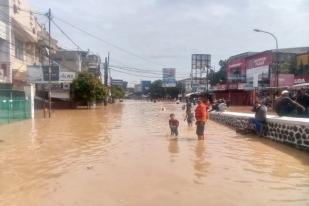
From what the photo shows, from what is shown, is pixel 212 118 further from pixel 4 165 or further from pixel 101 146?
pixel 4 165

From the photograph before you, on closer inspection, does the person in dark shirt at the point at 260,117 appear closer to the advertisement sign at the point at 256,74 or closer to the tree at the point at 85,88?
the tree at the point at 85,88

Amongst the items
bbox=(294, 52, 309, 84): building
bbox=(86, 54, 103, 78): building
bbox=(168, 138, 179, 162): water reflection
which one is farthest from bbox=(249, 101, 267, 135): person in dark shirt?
bbox=(86, 54, 103, 78): building

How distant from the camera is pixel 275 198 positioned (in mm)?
8102

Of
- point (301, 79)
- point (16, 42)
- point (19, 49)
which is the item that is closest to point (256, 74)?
point (301, 79)

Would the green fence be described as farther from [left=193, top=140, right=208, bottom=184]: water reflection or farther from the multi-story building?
the multi-story building

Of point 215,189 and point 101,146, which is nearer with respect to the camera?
point 215,189

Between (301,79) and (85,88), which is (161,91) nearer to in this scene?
(85,88)

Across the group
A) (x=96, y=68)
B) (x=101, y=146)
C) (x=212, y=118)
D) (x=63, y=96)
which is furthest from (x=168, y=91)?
(x=101, y=146)

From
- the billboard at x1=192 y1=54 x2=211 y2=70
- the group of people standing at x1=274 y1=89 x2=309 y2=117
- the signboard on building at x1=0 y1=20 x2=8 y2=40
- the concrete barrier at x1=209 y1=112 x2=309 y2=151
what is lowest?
the concrete barrier at x1=209 y1=112 x2=309 y2=151

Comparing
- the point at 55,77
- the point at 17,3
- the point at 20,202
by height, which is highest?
the point at 17,3

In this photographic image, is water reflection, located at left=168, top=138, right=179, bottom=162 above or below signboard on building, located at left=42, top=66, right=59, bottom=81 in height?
below

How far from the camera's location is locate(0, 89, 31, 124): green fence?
29.0 meters

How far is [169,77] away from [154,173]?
11523cm

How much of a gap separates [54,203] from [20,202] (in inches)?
24.6
